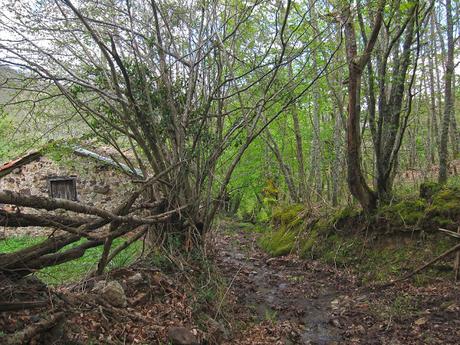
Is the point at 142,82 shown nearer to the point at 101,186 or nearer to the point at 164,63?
the point at 164,63

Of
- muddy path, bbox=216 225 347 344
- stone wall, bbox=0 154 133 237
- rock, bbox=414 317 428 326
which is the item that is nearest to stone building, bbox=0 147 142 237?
stone wall, bbox=0 154 133 237

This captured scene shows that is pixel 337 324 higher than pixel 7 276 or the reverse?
the reverse

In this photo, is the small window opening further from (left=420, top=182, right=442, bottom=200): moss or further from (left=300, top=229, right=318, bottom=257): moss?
(left=420, top=182, right=442, bottom=200): moss

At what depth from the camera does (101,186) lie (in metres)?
13.6

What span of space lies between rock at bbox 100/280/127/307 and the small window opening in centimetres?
1065

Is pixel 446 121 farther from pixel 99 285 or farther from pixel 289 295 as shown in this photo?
pixel 99 285

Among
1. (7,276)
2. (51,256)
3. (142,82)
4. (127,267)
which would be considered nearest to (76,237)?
(51,256)

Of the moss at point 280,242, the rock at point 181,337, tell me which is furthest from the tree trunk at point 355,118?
the rock at point 181,337

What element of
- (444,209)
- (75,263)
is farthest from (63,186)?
(444,209)

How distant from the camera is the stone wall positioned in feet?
43.6

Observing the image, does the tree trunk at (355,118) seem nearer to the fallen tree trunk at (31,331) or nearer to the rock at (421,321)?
the rock at (421,321)

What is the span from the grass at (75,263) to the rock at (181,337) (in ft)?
4.14

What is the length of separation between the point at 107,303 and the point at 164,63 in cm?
401

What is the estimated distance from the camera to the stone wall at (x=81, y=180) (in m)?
13.3
